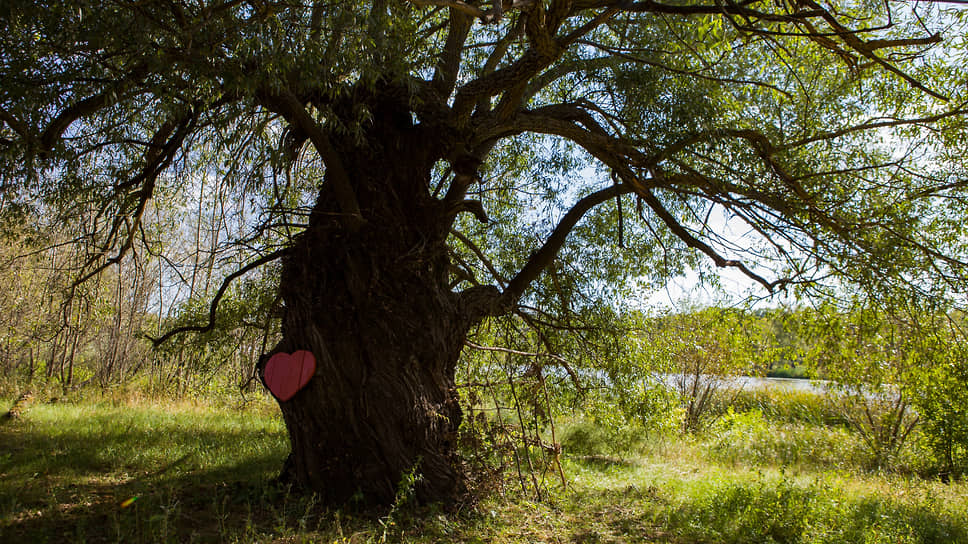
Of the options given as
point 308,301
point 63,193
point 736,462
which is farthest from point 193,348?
point 736,462

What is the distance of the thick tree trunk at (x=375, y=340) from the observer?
4.61 metres

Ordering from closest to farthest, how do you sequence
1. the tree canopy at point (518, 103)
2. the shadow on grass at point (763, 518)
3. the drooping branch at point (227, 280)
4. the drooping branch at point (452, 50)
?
1. the tree canopy at point (518, 103)
2. the drooping branch at point (227, 280)
3. the shadow on grass at point (763, 518)
4. the drooping branch at point (452, 50)

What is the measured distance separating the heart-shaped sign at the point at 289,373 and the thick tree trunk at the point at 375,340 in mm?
63

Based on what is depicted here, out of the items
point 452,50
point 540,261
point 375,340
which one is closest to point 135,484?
point 375,340

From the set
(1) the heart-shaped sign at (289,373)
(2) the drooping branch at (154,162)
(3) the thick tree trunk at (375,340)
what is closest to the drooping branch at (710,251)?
(3) the thick tree trunk at (375,340)

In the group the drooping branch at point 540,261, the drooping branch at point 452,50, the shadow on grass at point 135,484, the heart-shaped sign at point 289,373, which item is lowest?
the shadow on grass at point 135,484

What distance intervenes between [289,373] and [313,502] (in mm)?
1040

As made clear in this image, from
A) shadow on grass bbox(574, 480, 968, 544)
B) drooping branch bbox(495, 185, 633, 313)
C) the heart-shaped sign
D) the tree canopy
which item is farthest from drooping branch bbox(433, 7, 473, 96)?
shadow on grass bbox(574, 480, 968, 544)

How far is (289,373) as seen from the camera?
4.67 meters

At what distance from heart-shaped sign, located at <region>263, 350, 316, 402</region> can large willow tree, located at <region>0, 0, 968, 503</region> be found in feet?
0.25

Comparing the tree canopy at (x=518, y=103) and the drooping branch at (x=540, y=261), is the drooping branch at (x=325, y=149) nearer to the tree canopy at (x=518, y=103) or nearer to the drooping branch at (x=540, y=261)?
the tree canopy at (x=518, y=103)

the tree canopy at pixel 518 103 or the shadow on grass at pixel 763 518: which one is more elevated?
the tree canopy at pixel 518 103

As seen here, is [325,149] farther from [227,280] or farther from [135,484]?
[135,484]

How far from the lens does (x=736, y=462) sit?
397 inches
